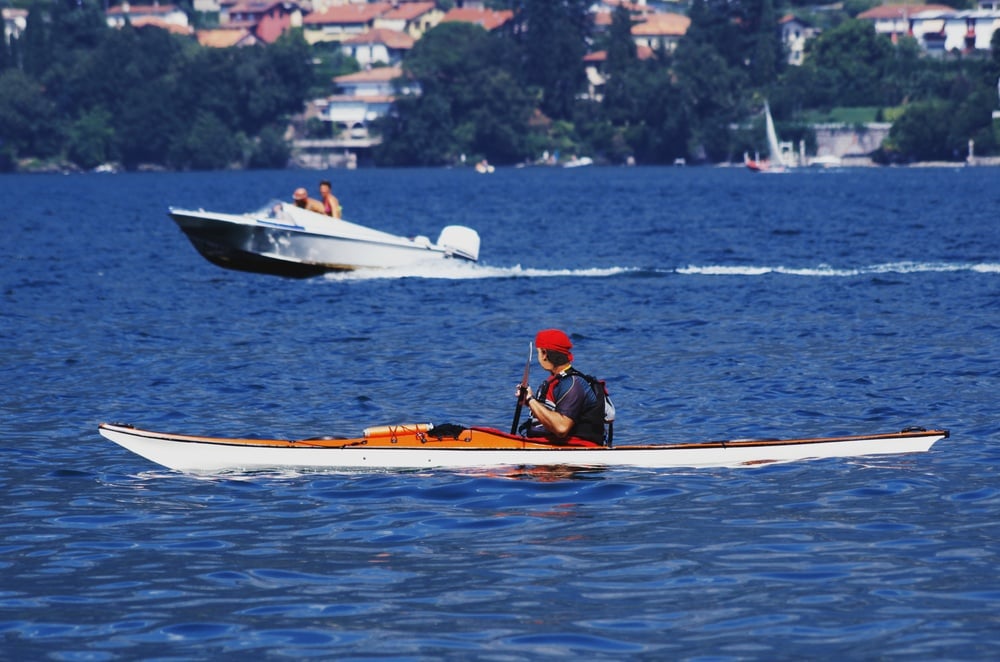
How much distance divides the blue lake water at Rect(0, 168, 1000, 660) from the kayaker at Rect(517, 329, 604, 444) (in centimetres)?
46

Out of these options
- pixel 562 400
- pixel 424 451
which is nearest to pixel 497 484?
pixel 424 451

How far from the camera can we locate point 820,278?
3994 cm

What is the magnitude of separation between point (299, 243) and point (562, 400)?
75.9 ft

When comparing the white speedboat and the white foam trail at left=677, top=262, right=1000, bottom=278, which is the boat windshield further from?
the white foam trail at left=677, top=262, right=1000, bottom=278

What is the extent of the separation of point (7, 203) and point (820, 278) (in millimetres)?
77369

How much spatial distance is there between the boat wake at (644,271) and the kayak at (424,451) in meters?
23.4

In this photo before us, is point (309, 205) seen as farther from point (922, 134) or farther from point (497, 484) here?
point (922, 134)

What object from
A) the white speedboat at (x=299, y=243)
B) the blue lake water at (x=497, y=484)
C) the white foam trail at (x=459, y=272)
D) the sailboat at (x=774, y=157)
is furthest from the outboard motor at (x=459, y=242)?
the sailboat at (x=774, y=157)

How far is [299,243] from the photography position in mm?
38156

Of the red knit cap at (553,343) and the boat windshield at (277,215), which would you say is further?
the boat windshield at (277,215)

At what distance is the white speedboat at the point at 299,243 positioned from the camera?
3716 cm

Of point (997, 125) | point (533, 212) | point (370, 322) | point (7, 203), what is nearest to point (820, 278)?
point (370, 322)

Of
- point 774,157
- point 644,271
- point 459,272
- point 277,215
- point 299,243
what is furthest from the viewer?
point 774,157

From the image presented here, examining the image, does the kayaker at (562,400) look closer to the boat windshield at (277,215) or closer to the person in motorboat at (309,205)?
the boat windshield at (277,215)
